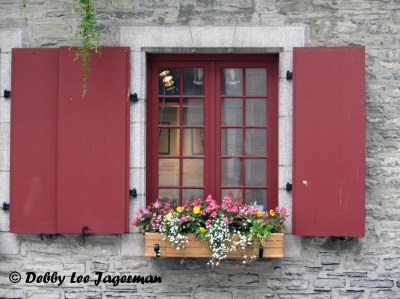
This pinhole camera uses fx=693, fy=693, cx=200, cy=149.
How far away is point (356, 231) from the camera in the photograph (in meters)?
5.42

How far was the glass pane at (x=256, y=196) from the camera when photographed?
579cm

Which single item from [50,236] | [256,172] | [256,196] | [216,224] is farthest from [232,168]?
[50,236]

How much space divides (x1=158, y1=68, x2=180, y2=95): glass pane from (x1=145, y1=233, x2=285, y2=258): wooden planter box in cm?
124

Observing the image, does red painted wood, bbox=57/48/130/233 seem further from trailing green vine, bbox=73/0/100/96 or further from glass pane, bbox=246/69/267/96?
glass pane, bbox=246/69/267/96

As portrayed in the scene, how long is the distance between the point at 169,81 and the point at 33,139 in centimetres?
122

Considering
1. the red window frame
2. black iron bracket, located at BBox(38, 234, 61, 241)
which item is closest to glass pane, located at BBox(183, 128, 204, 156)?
the red window frame

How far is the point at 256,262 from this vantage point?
18.5 ft

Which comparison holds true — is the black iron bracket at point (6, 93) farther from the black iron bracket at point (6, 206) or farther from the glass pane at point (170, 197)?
the glass pane at point (170, 197)

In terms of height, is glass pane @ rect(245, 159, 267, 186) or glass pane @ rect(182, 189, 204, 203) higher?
glass pane @ rect(245, 159, 267, 186)

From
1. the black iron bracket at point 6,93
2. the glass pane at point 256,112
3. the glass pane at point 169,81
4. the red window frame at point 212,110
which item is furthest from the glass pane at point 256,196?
the black iron bracket at point 6,93

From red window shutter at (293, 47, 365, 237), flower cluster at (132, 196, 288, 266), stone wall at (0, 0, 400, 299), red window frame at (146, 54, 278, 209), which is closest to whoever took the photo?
flower cluster at (132, 196, 288, 266)

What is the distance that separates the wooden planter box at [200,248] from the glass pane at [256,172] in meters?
0.58

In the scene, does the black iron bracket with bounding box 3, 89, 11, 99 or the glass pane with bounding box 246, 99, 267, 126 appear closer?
the black iron bracket with bounding box 3, 89, 11, 99

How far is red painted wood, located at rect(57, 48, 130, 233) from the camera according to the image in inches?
218
